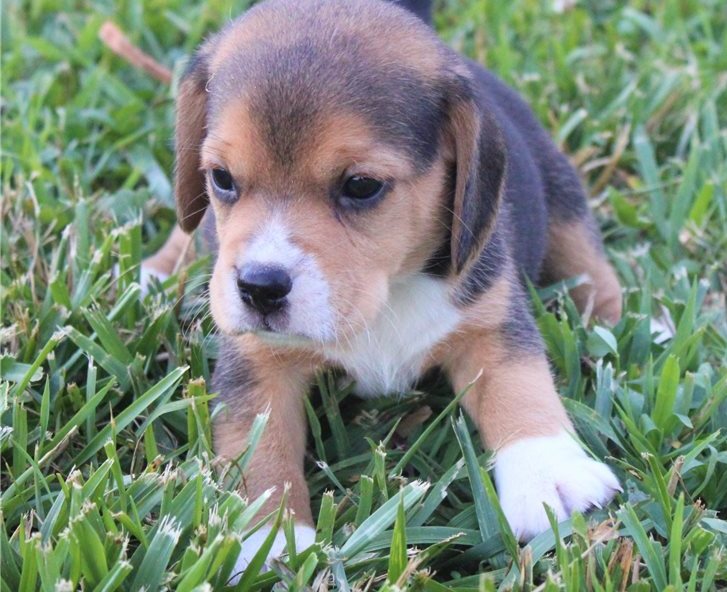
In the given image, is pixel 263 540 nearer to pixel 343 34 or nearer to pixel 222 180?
pixel 222 180

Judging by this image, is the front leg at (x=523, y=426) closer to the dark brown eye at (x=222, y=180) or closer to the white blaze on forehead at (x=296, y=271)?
the white blaze on forehead at (x=296, y=271)

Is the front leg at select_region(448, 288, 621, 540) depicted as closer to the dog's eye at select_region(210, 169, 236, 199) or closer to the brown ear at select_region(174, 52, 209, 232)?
the dog's eye at select_region(210, 169, 236, 199)

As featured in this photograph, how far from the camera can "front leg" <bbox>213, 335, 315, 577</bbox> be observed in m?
2.90

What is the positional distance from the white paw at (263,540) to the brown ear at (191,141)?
1.20 meters

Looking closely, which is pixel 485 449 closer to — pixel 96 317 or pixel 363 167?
pixel 363 167

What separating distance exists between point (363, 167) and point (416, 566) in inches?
40.5

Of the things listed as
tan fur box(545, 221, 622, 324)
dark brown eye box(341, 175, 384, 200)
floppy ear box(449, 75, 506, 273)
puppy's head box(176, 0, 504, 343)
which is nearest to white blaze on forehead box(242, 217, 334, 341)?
puppy's head box(176, 0, 504, 343)

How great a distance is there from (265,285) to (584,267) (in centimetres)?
190

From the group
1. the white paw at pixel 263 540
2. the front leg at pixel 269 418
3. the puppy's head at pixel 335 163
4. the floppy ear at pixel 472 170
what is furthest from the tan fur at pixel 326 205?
the white paw at pixel 263 540

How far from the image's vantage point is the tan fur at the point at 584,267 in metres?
4.05

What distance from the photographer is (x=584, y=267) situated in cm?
416

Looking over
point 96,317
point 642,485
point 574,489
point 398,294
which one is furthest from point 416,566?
point 96,317

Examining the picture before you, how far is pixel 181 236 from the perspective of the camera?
423cm

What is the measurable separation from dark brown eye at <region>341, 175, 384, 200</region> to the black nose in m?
0.32
